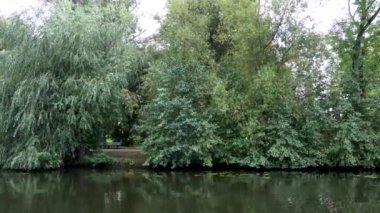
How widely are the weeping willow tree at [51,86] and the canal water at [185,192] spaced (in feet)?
3.89

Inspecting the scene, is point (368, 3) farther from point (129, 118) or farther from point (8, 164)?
point (8, 164)

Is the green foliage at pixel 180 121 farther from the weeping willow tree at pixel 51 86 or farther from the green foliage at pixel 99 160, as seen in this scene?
the weeping willow tree at pixel 51 86

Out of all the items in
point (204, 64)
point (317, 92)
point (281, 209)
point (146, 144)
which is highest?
point (204, 64)

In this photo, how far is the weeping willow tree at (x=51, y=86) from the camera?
1702 centimetres

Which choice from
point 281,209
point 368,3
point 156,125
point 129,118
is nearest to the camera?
point 281,209

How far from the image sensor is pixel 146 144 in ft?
60.1

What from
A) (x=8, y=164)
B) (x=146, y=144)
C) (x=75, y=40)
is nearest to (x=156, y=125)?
(x=146, y=144)

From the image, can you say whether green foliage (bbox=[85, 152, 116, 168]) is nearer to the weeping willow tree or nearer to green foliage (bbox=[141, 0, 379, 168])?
the weeping willow tree

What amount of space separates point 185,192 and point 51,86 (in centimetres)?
734

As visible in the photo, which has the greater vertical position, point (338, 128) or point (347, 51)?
point (347, 51)

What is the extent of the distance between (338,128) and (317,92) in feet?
6.03

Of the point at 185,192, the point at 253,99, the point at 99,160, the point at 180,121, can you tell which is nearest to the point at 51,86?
the point at 99,160

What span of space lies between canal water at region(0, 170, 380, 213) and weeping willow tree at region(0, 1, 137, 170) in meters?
1.19

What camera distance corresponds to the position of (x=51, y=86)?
17.2 meters
